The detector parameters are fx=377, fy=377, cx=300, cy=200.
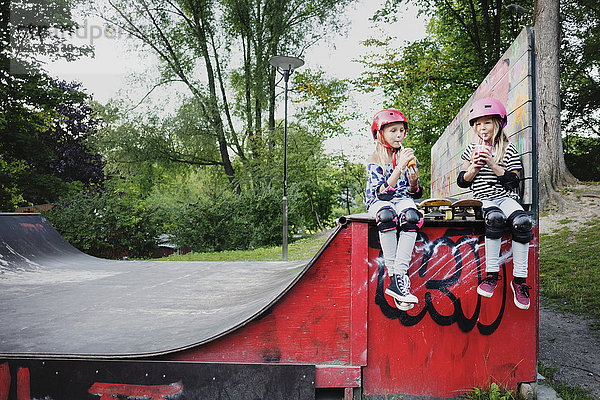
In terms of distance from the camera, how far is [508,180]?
2562 mm

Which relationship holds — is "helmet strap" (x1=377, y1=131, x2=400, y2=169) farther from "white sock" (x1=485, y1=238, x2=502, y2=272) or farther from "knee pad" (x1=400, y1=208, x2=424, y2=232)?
"white sock" (x1=485, y1=238, x2=502, y2=272)

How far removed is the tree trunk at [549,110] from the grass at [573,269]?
1481mm

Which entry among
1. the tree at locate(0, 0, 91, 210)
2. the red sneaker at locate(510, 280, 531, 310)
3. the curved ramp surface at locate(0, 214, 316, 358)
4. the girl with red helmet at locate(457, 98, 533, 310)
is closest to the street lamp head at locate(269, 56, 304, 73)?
the curved ramp surface at locate(0, 214, 316, 358)

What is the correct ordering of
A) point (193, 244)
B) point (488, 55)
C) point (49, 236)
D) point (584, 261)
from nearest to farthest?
point (49, 236) → point (584, 261) → point (193, 244) → point (488, 55)

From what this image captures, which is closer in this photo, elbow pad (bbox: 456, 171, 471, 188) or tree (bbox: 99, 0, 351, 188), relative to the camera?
elbow pad (bbox: 456, 171, 471, 188)

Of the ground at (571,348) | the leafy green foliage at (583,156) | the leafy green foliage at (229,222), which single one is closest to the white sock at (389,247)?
the ground at (571,348)

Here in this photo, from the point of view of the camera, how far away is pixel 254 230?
13.4m

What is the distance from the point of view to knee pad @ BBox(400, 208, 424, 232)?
2.39 meters

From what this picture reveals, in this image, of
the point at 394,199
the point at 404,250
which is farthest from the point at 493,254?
the point at 394,199

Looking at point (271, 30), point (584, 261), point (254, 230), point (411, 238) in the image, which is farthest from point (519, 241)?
point (271, 30)

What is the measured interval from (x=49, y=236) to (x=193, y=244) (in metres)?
6.64

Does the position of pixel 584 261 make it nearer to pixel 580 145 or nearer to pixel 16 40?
pixel 580 145

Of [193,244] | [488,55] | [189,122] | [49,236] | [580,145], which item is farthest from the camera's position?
[580,145]

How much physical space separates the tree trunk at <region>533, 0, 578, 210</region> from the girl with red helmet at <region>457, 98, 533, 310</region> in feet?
26.5
